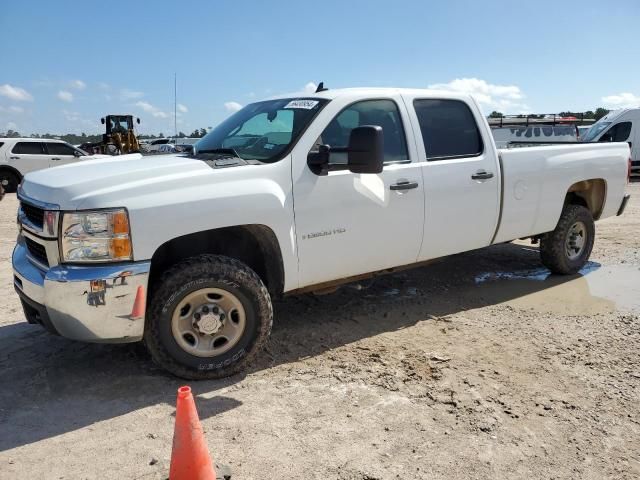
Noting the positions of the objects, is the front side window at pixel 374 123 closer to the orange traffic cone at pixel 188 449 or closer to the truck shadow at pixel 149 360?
the truck shadow at pixel 149 360

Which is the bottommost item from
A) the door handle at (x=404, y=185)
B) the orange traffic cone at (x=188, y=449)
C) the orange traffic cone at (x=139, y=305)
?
the orange traffic cone at (x=188, y=449)

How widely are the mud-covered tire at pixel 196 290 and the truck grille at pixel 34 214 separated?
0.85m

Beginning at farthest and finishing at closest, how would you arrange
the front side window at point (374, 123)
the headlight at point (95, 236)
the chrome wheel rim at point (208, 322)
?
the front side window at point (374, 123), the chrome wheel rim at point (208, 322), the headlight at point (95, 236)

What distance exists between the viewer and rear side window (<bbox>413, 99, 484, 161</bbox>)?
4762mm

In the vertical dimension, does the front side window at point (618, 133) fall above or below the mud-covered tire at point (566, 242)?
above

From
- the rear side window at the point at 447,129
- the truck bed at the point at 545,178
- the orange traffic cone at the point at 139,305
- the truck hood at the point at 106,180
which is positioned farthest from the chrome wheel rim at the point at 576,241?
the orange traffic cone at the point at 139,305

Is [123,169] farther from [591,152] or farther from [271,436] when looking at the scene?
[591,152]

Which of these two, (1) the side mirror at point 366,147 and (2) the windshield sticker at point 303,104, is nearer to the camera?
(1) the side mirror at point 366,147

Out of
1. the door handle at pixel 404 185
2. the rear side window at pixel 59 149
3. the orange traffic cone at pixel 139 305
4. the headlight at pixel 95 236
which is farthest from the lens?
the rear side window at pixel 59 149

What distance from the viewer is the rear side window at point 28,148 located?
1735 centimetres

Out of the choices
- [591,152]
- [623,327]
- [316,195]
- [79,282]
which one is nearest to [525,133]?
[591,152]

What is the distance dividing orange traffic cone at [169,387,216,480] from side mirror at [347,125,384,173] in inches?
77.9

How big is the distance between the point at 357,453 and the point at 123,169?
230cm

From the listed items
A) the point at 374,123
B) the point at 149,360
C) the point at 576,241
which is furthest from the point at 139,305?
the point at 576,241
